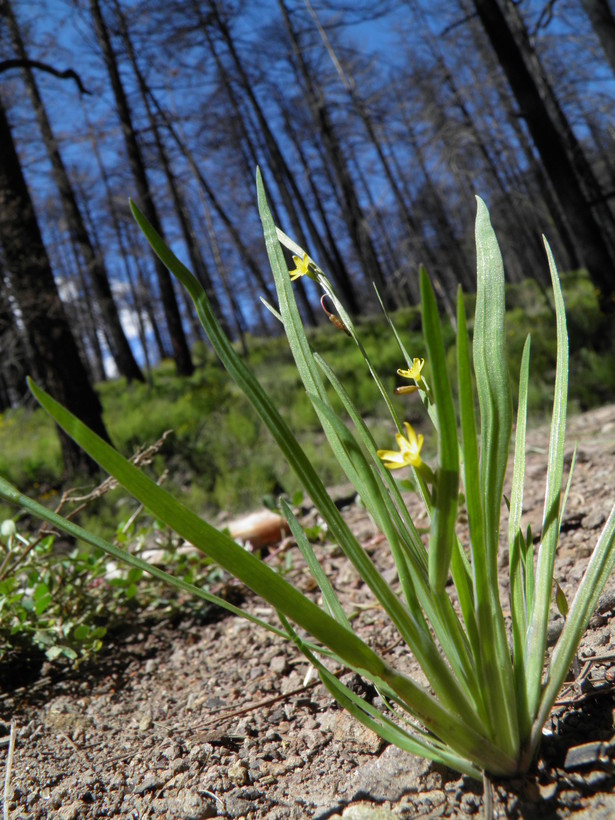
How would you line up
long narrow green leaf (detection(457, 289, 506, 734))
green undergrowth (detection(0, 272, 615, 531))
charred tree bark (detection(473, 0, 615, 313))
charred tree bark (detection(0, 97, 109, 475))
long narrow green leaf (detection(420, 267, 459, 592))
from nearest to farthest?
→ long narrow green leaf (detection(420, 267, 459, 592))
long narrow green leaf (detection(457, 289, 506, 734))
green undergrowth (detection(0, 272, 615, 531))
charred tree bark (detection(0, 97, 109, 475))
charred tree bark (detection(473, 0, 615, 313))

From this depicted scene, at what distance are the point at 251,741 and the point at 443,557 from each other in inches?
21.4

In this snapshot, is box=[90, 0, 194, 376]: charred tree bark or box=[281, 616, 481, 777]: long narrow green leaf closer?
box=[281, 616, 481, 777]: long narrow green leaf

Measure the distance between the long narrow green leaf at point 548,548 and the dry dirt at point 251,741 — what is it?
0.29 feet

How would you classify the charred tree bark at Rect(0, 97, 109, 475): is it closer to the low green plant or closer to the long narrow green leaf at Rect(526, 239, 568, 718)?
the low green plant

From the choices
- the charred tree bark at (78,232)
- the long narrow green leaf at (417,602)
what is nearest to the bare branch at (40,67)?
the charred tree bark at (78,232)

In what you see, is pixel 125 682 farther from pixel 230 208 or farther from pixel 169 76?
pixel 230 208

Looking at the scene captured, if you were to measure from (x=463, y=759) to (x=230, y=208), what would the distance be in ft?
42.5

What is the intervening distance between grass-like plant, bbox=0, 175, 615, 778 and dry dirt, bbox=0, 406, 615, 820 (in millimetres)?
54

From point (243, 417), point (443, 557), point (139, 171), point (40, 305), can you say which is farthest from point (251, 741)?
point (139, 171)

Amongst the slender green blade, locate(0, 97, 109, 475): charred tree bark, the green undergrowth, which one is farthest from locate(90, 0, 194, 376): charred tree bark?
the slender green blade

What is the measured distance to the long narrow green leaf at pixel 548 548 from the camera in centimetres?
59

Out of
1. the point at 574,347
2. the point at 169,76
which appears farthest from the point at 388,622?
the point at 169,76

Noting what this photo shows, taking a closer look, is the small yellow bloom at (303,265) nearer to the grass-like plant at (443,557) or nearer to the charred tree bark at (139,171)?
the grass-like plant at (443,557)

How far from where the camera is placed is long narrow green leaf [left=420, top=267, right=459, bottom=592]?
423mm
